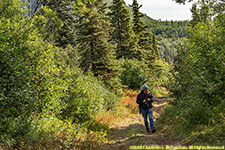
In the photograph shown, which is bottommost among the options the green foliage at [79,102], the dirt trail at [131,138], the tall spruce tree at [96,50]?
the dirt trail at [131,138]

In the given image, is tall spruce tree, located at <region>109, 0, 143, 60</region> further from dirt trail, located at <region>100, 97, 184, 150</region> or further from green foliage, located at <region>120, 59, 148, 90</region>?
dirt trail, located at <region>100, 97, 184, 150</region>

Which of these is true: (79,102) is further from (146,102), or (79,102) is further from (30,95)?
(146,102)

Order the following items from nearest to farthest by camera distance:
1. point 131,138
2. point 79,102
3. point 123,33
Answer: point 131,138
point 79,102
point 123,33

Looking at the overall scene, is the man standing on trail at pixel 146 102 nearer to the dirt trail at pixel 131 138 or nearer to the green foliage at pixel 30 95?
the dirt trail at pixel 131 138

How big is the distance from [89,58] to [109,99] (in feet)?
15.9

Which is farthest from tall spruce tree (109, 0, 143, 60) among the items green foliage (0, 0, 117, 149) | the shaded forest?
green foliage (0, 0, 117, 149)

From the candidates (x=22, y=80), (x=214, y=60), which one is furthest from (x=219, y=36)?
(x=22, y=80)

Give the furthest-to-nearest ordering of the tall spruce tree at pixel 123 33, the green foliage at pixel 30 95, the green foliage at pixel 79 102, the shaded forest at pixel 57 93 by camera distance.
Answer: the tall spruce tree at pixel 123 33 < the green foliage at pixel 79 102 < the shaded forest at pixel 57 93 < the green foliage at pixel 30 95

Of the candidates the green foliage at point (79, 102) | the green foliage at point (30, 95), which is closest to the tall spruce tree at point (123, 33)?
the green foliage at point (79, 102)

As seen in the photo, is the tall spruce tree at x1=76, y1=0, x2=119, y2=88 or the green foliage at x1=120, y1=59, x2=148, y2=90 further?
the green foliage at x1=120, y1=59, x2=148, y2=90

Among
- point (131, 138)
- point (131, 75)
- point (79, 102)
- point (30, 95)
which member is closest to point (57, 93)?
point (30, 95)

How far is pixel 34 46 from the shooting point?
8.34 meters

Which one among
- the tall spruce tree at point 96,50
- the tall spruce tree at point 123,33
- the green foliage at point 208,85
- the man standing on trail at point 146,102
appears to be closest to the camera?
the green foliage at point 208,85

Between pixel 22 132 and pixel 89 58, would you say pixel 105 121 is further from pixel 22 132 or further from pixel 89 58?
pixel 89 58
